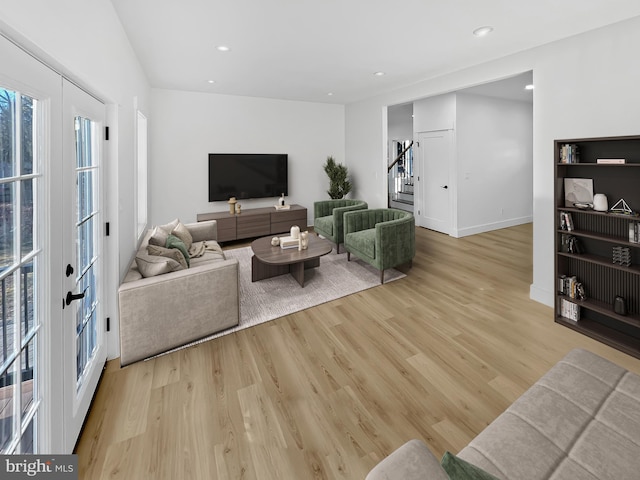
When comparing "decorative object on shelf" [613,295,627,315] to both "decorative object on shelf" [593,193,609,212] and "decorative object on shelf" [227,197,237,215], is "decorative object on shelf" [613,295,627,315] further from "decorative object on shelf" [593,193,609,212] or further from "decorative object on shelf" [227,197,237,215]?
"decorative object on shelf" [227,197,237,215]

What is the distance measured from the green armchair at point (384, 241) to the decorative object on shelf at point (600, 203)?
1.79 metres

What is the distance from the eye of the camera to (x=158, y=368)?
2.30 meters

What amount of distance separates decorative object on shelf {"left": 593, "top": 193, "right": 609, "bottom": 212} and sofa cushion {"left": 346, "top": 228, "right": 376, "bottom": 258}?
2.10 meters

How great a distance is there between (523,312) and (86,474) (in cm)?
357

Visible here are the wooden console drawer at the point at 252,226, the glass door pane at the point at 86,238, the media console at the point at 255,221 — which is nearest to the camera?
the glass door pane at the point at 86,238

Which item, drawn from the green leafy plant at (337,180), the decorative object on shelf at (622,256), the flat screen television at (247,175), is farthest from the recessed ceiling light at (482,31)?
the flat screen television at (247,175)

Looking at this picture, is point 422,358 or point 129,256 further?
point 129,256

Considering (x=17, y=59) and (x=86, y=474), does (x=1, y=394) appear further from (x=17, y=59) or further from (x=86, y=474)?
(x=17, y=59)

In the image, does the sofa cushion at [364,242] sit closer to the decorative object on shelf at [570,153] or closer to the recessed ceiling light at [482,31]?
the decorative object on shelf at [570,153]

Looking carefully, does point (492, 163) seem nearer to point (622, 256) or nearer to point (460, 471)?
point (622, 256)

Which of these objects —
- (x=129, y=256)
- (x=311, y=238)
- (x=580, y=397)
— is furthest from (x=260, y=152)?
(x=580, y=397)

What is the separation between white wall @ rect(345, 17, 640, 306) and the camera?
255 centimetres

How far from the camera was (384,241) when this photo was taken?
3732 mm

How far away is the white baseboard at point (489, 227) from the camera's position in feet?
19.9
